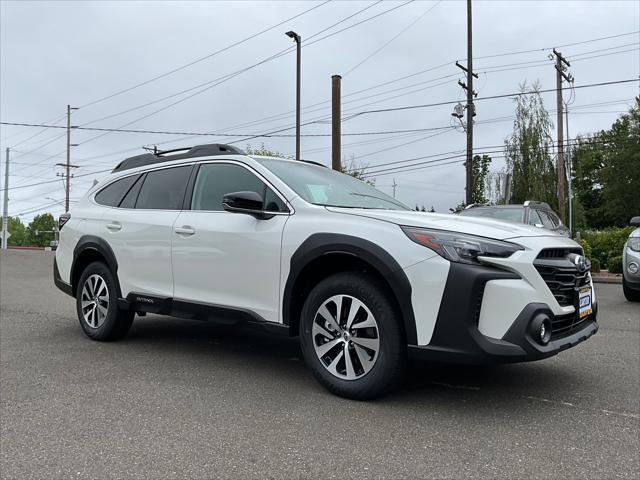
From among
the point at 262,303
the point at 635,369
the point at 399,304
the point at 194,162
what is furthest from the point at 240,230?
the point at 635,369

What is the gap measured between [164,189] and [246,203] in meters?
1.46

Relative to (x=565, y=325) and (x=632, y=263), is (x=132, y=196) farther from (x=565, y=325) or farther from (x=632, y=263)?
(x=632, y=263)

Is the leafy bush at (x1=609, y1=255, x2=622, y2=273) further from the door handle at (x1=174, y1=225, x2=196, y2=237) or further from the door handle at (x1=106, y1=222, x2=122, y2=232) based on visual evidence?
the door handle at (x1=106, y1=222, x2=122, y2=232)

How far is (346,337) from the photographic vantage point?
355cm

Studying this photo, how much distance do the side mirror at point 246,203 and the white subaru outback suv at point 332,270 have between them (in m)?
0.01

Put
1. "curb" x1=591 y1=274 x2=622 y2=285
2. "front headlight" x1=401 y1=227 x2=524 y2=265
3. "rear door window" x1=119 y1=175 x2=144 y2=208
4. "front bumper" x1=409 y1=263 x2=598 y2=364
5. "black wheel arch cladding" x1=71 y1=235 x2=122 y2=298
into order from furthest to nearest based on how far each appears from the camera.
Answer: "curb" x1=591 y1=274 x2=622 y2=285, "rear door window" x1=119 y1=175 x2=144 y2=208, "black wheel arch cladding" x1=71 y1=235 x2=122 y2=298, "front headlight" x1=401 y1=227 x2=524 y2=265, "front bumper" x1=409 y1=263 x2=598 y2=364

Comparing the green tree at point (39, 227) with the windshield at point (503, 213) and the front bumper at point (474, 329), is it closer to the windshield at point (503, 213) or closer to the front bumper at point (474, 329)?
the windshield at point (503, 213)

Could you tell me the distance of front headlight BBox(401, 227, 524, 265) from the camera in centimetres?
315

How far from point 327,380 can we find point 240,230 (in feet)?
4.29

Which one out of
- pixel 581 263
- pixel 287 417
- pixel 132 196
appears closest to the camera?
pixel 287 417

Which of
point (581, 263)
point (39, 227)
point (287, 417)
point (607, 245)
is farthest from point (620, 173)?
point (39, 227)

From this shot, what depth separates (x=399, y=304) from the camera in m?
3.34

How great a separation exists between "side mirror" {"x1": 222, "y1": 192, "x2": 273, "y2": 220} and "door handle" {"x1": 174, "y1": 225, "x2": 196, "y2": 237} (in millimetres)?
569

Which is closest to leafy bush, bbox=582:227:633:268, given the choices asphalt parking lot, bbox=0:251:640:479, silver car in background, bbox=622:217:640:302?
silver car in background, bbox=622:217:640:302
